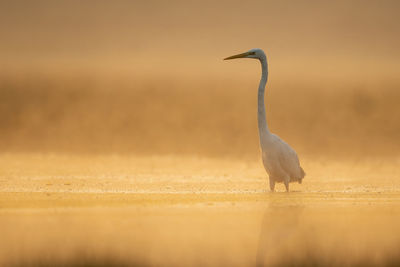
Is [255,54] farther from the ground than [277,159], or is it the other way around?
[255,54]

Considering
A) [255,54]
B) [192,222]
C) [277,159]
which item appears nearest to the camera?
[192,222]

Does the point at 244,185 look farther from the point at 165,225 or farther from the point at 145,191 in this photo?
the point at 165,225

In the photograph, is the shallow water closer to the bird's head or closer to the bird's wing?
the bird's wing

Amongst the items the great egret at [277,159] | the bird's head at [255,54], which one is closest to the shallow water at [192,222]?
the great egret at [277,159]

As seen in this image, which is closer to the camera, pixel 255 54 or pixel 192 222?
pixel 192 222

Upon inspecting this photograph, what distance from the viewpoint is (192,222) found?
920cm

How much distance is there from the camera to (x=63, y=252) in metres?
7.07

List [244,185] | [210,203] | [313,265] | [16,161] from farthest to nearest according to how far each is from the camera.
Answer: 1. [16,161]
2. [244,185]
3. [210,203]
4. [313,265]

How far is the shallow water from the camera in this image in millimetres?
7008

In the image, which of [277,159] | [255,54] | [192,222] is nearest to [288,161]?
[277,159]

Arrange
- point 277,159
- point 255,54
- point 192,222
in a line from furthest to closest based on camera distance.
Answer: point 255,54 → point 277,159 → point 192,222

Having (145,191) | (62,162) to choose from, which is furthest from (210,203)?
(62,162)

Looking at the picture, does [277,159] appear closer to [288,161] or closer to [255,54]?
[288,161]

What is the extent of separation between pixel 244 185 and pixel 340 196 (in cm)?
354
